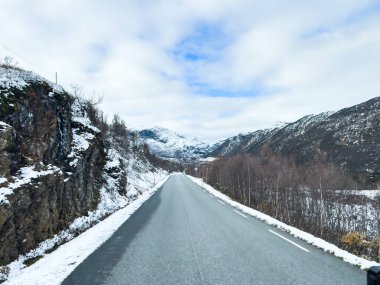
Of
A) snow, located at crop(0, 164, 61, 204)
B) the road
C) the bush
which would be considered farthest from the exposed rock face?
the bush

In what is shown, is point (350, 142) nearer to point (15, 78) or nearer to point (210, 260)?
point (15, 78)

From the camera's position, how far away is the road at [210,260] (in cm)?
703

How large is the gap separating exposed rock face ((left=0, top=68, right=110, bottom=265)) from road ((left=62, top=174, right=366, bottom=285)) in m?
2.59

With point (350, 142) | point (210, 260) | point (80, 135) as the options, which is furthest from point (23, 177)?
point (350, 142)

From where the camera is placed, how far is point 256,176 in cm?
5228

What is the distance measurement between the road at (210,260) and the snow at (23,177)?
3.34 m

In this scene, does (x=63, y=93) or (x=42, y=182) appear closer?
(x=42, y=182)

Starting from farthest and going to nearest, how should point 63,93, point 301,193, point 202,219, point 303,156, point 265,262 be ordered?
point 303,156 → point 301,193 → point 63,93 → point 202,219 → point 265,262

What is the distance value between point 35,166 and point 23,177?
1.36 meters

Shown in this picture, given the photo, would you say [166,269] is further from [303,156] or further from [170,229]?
[303,156]

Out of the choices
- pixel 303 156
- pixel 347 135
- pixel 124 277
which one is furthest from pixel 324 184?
pixel 347 135

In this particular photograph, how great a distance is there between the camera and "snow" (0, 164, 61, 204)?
1034cm

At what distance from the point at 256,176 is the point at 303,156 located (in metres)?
88.9

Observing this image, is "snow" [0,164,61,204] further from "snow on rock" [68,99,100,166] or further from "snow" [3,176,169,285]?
"snow on rock" [68,99,100,166]
